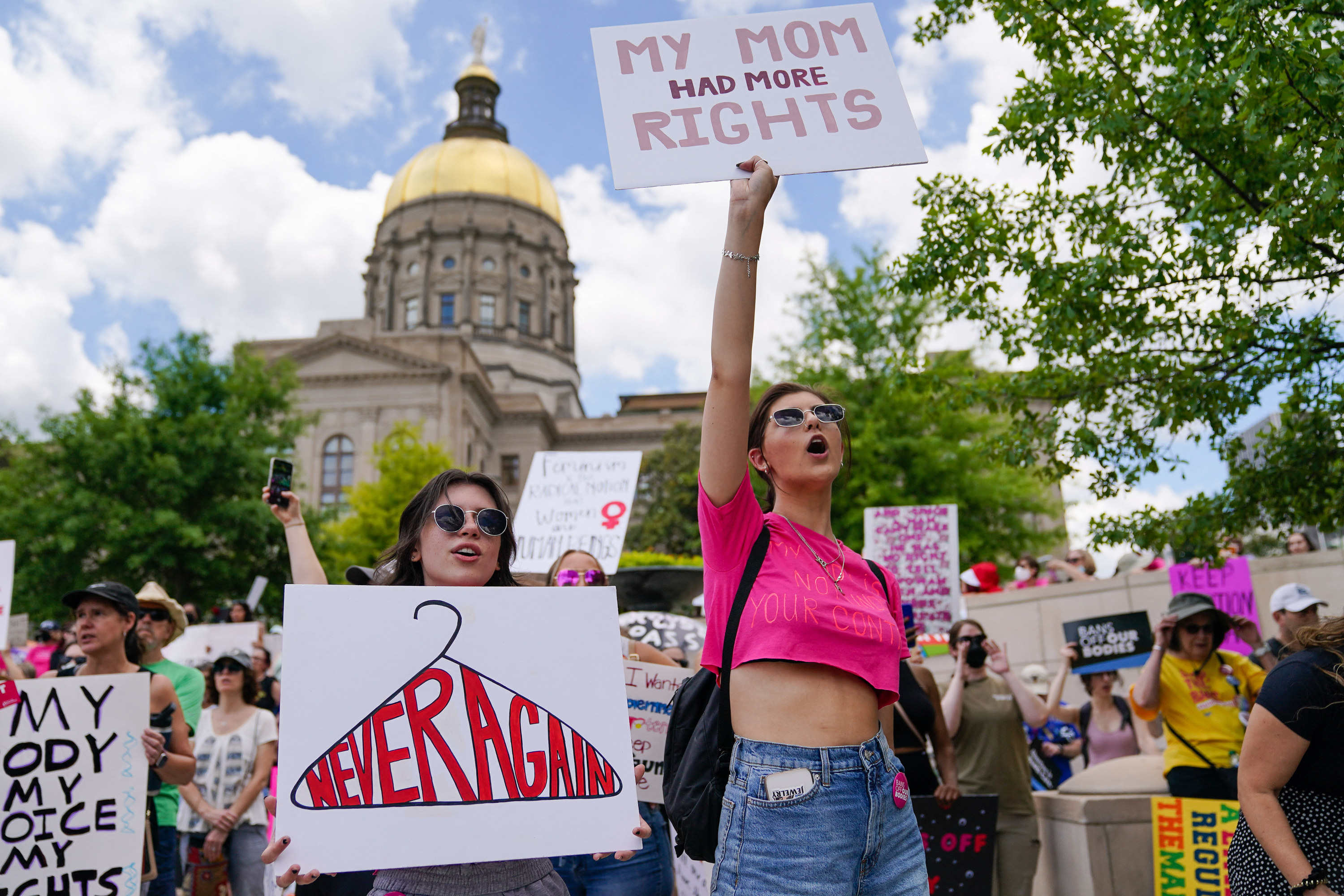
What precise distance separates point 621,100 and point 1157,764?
4.89 metres

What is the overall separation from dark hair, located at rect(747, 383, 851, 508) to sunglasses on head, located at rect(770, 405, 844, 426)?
3 cm

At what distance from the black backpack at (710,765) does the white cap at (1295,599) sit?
4504 millimetres

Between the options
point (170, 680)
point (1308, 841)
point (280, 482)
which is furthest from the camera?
point (170, 680)

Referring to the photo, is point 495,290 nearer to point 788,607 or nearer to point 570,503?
point 570,503

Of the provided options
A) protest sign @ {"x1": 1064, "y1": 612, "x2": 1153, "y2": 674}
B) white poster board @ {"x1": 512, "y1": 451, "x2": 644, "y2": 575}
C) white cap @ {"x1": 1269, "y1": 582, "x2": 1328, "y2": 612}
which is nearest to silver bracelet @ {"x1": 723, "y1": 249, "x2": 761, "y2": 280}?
white cap @ {"x1": 1269, "y1": 582, "x2": 1328, "y2": 612}

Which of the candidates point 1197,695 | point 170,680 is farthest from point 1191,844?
point 170,680

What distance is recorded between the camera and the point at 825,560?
2.57 m

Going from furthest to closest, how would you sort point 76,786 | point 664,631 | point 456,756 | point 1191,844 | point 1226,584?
1. point 1226,584
2. point 664,631
3. point 1191,844
4. point 76,786
5. point 456,756

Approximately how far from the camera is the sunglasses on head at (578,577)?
4.97 meters

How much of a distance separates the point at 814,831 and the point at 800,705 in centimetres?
26

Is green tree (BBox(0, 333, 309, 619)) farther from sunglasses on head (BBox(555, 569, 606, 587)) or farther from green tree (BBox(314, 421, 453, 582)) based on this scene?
sunglasses on head (BBox(555, 569, 606, 587))

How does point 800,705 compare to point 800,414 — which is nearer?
point 800,705

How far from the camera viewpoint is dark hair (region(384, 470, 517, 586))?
2.90m

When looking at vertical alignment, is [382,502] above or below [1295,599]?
above
